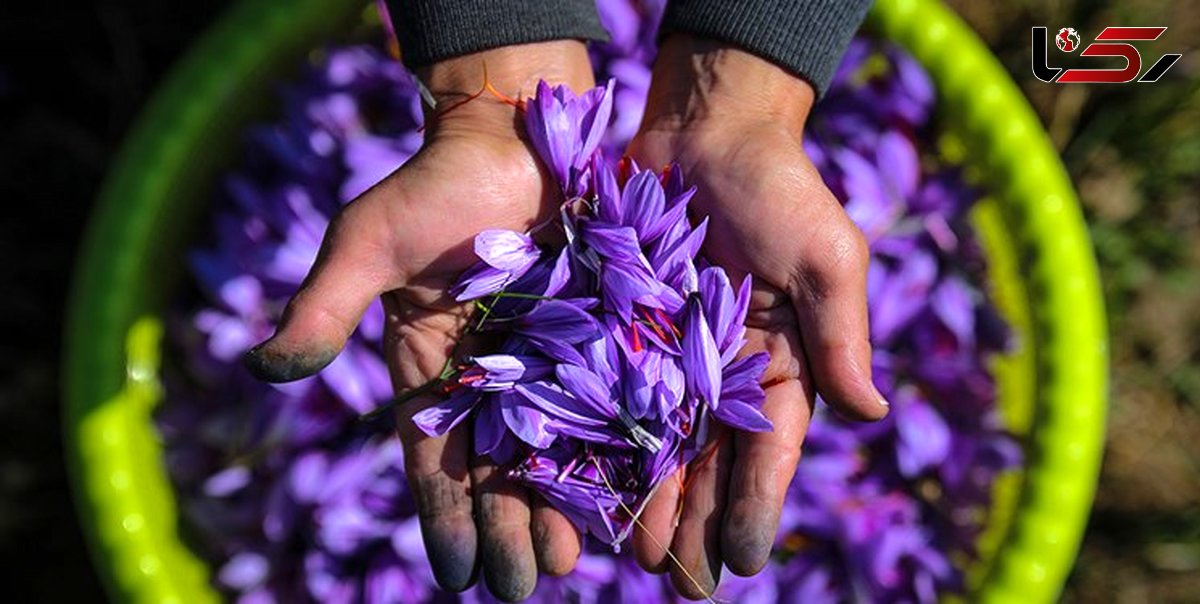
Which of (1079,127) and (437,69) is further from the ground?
(437,69)

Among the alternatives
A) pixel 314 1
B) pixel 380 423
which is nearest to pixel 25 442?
pixel 380 423

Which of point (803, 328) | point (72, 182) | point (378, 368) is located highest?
point (803, 328)

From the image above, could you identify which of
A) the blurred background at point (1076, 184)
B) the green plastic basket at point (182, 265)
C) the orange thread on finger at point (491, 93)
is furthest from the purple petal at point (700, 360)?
the blurred background at point (1076, 184)

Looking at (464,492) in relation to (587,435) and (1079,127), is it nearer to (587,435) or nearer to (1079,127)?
(587,435)

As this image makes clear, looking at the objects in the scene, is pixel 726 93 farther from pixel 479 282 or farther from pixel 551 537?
pixel 551 537

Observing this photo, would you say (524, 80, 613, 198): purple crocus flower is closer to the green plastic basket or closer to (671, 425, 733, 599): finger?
(671, 425, 733, 599): finger

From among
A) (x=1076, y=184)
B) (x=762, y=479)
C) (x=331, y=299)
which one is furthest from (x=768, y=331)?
(x=1076, y=184)

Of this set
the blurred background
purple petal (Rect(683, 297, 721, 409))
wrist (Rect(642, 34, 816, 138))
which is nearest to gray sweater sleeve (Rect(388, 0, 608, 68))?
wrist (Rect(642, 34, 816, 138))
